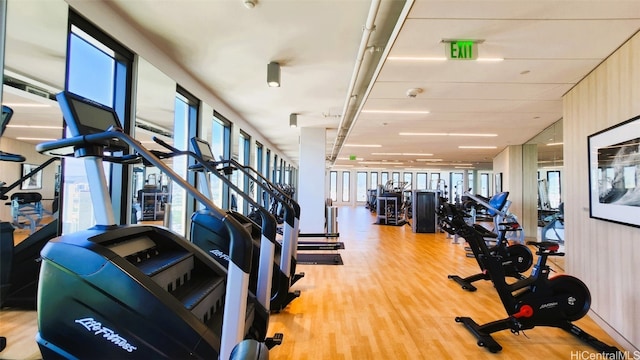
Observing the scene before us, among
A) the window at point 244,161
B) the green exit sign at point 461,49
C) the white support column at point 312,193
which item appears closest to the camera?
the green exit sign at point 461,49

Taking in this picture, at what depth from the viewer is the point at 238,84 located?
16.9ft

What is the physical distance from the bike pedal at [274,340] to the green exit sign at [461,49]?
2985 millimetres

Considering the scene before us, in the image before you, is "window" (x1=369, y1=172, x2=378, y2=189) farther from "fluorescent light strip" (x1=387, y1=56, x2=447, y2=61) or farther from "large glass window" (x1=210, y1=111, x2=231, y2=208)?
"fluorescent light strip" (x1=387, y1=56, x2=447, y2=61)

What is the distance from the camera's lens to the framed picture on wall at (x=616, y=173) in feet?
8.43

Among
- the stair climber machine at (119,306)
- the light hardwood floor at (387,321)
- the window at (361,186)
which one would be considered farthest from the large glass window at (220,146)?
the window at (361,186)

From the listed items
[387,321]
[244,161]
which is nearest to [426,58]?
[387,321]

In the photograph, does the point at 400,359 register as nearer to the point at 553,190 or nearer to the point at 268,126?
the point at 553,190

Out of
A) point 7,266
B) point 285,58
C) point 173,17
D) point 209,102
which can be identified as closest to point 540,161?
point 285,58

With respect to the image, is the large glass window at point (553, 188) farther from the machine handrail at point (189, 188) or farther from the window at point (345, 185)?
the window at point (345, 185)

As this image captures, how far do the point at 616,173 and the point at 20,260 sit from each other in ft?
17.4

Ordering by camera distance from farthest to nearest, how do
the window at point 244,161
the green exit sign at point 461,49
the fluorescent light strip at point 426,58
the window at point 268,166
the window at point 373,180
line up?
the window at point 373,180 → the window at point 268,166 → the window at point 244,161 → the fluorescent light strip at point 426,58 → the green exit sign at point 461,49

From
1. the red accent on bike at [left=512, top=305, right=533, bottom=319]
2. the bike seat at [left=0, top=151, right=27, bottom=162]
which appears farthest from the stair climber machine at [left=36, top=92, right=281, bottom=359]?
the red accent on bike at [left=512, top=305, right=533, bottom=319]

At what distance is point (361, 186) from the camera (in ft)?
71.3

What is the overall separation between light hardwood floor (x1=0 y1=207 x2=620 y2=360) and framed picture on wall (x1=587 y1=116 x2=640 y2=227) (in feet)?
3.93
